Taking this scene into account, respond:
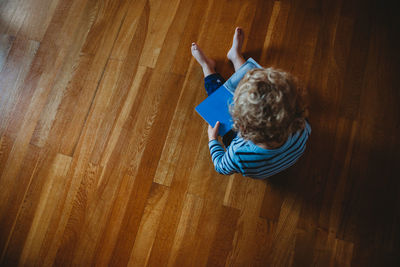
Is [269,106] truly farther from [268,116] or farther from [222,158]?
[222,158]

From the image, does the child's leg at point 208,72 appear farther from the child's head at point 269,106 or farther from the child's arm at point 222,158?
the child's head at point 269,106

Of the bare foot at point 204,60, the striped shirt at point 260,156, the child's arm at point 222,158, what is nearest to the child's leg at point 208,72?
the bare foot at point 204,60

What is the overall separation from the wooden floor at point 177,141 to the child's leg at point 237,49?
0.16ft

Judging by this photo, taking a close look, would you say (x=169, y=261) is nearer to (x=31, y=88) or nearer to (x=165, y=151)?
(x=165, y=151)

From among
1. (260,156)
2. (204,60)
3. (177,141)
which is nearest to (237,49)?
(204,60)

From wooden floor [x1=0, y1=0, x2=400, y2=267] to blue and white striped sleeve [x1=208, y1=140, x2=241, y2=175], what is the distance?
0.19 metres

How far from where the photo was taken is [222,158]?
2.31ft

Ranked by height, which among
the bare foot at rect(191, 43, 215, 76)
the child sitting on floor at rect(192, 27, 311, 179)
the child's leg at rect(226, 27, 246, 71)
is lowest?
the child sitting on floor at rect(192, 27, 311, 179)

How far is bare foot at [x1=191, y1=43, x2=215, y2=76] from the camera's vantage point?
97 centimetres

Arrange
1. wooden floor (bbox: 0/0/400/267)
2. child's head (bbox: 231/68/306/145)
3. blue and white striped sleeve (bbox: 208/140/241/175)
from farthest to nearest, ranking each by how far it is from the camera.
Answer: wooden floor (bbox: 0/0/400/267)
blue and white striped sleeve (bbox: 208/140/241/175)
child's head (bbox: 231/68/306/145)

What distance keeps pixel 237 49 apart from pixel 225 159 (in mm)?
535

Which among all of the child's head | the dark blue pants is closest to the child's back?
the child's head

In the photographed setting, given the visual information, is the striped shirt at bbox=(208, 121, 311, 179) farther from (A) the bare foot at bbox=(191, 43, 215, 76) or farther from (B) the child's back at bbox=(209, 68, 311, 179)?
(A) the bare foot at bbox=(191, 43, 215, 76)

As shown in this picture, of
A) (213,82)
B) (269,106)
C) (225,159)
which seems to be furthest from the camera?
(213,82)
